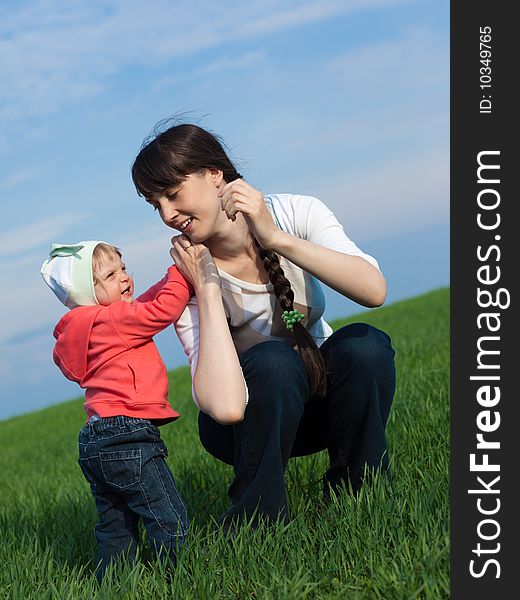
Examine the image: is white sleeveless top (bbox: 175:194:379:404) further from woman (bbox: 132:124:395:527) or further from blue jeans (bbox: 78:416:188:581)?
blue jeans (bbox: 78:416:188:581)

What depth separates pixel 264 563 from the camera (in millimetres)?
3002

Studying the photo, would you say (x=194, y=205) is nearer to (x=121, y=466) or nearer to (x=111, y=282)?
(x=111, y=282)

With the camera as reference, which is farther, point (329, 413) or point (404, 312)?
point (404, 312)

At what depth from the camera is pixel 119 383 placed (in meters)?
3.40

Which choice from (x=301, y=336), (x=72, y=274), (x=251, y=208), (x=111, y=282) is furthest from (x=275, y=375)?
(x=72, y=274)

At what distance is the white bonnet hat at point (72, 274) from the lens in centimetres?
346

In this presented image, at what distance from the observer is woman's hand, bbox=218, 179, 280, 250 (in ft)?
10.2

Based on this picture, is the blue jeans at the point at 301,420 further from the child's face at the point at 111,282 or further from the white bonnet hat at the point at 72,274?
the white bonnet hat at the point at 72,274

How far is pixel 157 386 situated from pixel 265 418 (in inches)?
18.6

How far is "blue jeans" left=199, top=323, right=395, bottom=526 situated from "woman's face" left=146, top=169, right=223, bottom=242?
515 mm

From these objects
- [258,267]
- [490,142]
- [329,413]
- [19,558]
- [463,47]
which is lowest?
[19,558]

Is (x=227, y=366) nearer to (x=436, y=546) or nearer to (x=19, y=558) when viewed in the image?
(x=436, y=546)

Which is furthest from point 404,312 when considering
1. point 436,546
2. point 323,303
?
point 436,546

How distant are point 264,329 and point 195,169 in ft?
2.47
